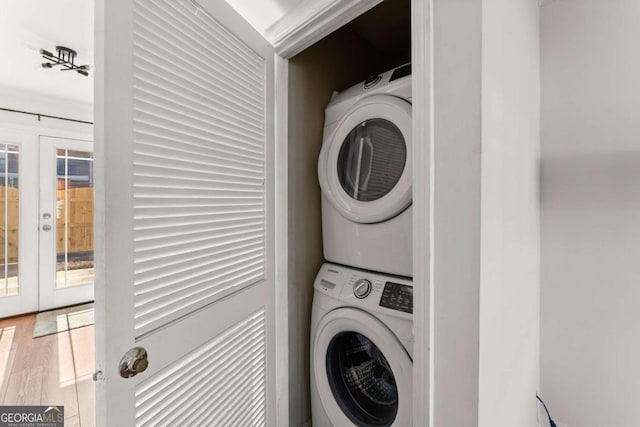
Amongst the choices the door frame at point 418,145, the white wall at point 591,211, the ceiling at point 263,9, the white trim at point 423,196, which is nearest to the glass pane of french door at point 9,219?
the ceiling at point 263,9

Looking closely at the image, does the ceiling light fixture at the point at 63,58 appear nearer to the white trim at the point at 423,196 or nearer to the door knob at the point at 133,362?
the door knob at the point at 133,362

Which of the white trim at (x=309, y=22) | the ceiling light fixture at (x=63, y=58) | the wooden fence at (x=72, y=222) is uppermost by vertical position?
the ceiling light fixture at (x=63, y=58)

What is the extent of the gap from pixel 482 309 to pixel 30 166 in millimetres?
4196

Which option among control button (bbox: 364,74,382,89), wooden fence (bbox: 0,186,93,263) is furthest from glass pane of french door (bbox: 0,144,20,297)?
control button (bbox: 364,74,382,89)

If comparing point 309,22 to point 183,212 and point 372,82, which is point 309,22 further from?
point 183,212

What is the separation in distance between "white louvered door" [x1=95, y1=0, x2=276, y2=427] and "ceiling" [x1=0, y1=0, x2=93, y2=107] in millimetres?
1369

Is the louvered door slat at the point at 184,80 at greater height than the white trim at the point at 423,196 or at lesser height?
greater

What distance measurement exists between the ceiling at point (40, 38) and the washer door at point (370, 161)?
1656 mm

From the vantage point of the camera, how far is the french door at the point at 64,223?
3.10 m

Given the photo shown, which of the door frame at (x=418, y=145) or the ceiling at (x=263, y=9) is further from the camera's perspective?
the ceiling at (x=263, y=9)

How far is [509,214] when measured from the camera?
2.93 feet

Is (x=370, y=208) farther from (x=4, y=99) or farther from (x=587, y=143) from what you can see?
(x=4, y=99)

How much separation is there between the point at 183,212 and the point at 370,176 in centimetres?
81

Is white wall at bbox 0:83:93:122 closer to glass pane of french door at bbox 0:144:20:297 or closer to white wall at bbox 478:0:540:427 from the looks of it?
glass pane of french door at bbox 0:144:20:297
